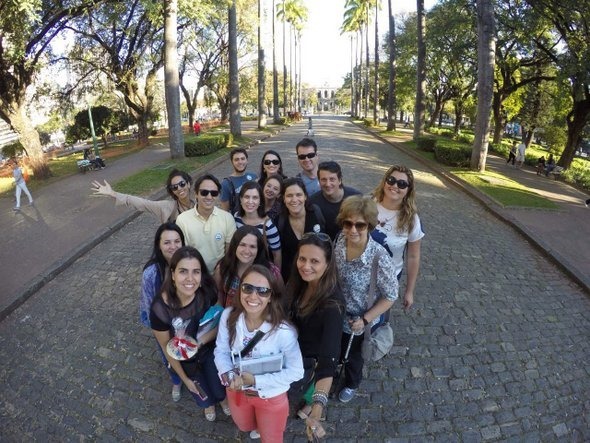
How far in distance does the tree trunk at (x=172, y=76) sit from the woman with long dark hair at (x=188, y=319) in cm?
1347

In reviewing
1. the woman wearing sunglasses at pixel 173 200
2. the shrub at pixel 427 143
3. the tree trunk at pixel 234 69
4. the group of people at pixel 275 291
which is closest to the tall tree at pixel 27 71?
the tree trunk at pixel 234 69

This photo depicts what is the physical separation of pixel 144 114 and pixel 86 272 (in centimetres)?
2010

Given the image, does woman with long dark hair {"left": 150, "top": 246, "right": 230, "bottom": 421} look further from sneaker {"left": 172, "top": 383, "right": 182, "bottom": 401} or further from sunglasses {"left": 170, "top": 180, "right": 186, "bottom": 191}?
sunglasses {"left": 170, "top": 180, "right": 186, "bottom": 191}

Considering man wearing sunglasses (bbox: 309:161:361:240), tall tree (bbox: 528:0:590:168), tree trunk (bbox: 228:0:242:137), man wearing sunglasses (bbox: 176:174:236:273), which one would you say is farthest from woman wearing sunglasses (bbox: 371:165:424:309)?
tree trunk (bbox: 228:0:242:137)

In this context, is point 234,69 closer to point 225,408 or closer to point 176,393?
point 176,393

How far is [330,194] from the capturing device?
3600mm

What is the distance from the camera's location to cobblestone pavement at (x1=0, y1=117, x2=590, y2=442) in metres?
3.24

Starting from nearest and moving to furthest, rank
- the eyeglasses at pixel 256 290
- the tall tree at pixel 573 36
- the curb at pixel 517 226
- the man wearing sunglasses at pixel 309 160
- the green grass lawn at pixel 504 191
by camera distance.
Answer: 1. the eyeglasses at pixel 256 290
2. the man wearing sunglasses at pixel 309 160
3. the curb at pixel 517 226
4. the green grass lawn at pixel 504 191
5. the tall tree at pixel 573 36

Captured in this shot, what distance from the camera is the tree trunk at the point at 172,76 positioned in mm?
13789

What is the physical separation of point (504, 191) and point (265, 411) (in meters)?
10.7

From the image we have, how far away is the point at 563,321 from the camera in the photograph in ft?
16.0

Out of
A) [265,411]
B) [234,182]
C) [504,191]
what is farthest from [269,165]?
[504,191]

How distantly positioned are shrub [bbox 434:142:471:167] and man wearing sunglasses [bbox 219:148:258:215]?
12.0 meters

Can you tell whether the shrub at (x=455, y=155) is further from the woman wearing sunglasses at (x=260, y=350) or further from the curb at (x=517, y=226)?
the woman wearing sunglasses at (x=260, y=350)
